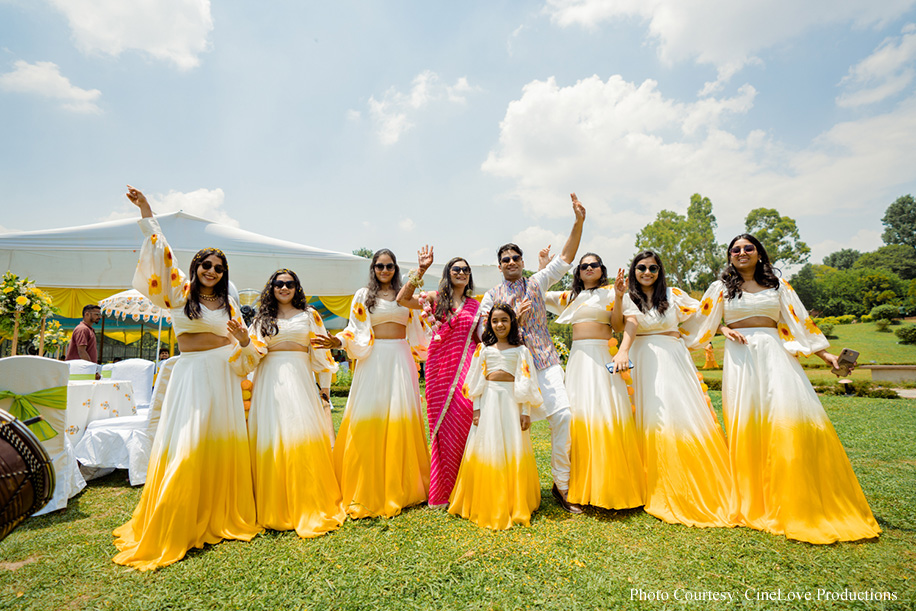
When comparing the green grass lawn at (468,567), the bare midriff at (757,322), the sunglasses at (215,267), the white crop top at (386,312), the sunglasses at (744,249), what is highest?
the sunglasses at (744,249)

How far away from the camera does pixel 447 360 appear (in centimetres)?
432

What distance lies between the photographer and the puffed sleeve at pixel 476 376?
12.7 ft

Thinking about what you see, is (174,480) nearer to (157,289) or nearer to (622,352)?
(157,289)

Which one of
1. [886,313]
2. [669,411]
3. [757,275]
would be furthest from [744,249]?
[886,313]

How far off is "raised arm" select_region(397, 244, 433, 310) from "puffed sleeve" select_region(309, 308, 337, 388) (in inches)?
30.4

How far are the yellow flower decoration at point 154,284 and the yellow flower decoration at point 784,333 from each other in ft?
16.4

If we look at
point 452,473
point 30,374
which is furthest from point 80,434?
point 452,473

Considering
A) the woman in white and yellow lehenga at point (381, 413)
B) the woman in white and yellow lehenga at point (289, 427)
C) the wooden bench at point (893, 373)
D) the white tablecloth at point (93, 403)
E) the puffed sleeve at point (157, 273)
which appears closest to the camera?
the puffed sleeve at point (157, 273)

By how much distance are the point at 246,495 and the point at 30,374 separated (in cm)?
252

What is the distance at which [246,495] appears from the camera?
11.8ft

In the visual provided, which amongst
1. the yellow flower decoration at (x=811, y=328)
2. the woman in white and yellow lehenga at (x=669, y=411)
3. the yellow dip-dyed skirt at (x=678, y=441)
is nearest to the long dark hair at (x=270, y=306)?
the woman in white and yellow lehenga at (x=669, y=411)

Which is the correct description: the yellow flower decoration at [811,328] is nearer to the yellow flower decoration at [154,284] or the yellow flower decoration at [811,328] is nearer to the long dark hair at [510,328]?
the long dark hair at [510,328]

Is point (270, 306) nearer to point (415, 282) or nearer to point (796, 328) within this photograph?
point (415, 282)

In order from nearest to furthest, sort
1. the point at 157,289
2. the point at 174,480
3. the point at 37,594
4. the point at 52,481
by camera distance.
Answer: the point at 52,481, the point at 37,594, the point at 174,480, the point at 157,289
